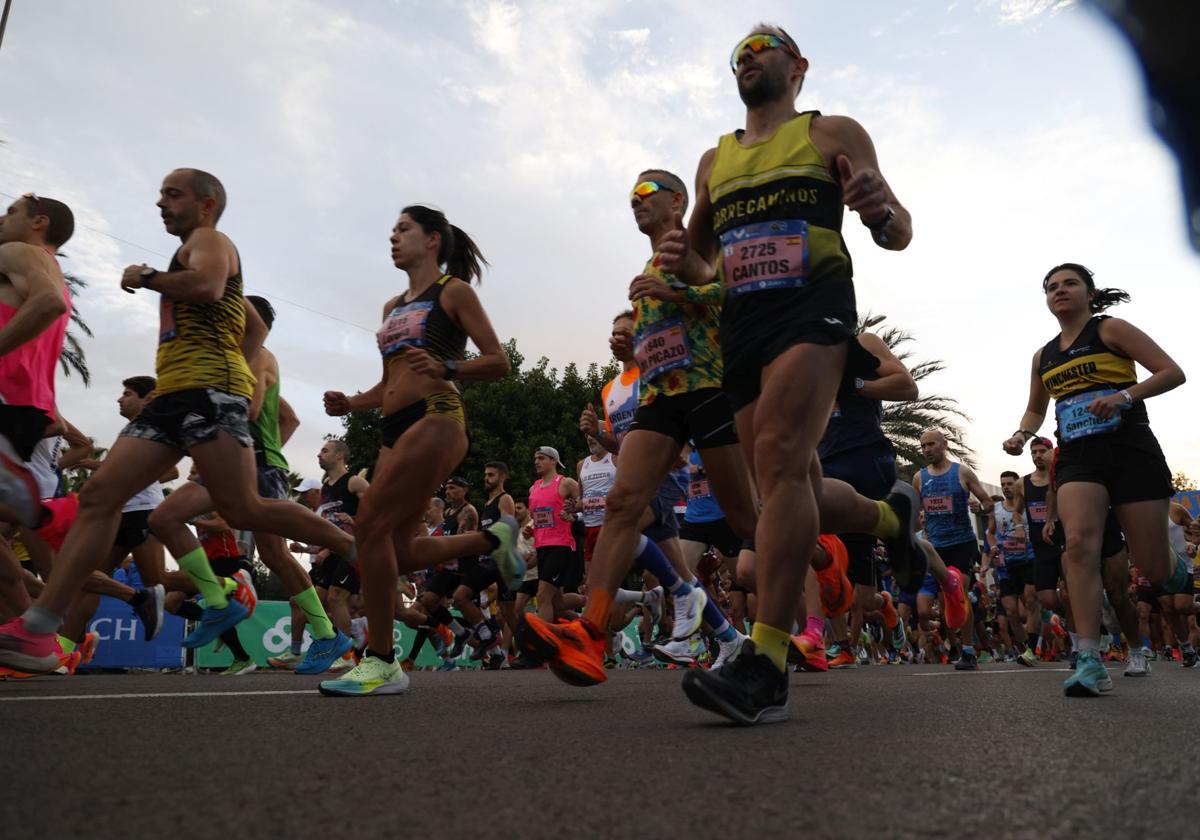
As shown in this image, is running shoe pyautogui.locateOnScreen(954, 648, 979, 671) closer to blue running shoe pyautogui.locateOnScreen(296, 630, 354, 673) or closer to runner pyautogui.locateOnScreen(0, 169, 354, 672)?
blue running shoe pyautogui.locateOnScreen(296, 630, 354, 673)

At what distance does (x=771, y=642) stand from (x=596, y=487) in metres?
8.10

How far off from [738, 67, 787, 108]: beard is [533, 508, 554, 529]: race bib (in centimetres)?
842

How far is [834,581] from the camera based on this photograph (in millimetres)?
6879

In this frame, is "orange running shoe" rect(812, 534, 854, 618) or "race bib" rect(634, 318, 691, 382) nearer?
"race bib" rect(634, 318, 691, 382)

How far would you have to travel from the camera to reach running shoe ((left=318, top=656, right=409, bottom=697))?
4.28m

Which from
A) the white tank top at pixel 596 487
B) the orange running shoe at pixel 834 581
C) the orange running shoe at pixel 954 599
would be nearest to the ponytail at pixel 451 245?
the orange running shoe at pixel 834 581

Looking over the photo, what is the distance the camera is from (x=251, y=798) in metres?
1.71

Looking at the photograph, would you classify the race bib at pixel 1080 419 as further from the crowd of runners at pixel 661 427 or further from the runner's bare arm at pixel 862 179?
the runner's bare arm at pixel 862 179

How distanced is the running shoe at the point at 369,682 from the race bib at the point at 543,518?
724cm

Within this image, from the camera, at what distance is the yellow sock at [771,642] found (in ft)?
10.2

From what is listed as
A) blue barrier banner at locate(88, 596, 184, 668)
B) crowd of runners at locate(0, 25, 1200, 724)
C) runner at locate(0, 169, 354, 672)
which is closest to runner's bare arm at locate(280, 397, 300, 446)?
crowd of runners at locate(0, 25, 1200, 724)

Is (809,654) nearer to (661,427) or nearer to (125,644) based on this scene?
(661,427)

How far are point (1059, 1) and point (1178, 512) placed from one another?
15041mm

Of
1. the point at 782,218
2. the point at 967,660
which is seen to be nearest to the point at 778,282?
the point at 782,218
